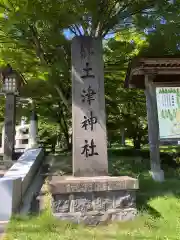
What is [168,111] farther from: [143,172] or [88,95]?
[88,95]

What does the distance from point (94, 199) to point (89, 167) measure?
80 centimetres

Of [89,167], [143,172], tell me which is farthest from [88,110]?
[143,172]

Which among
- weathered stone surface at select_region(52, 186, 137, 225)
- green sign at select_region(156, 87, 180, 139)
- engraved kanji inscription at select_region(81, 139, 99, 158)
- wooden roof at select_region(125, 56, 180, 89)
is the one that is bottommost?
weathered stone surface at select_region(52, 186, 137, 225)

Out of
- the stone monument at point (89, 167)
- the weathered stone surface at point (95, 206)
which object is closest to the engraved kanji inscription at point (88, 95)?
the stone monument at point (89, 167)

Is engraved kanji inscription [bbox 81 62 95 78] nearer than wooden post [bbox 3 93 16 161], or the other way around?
engraved kanji inscription [bbox 81 62 95 78]

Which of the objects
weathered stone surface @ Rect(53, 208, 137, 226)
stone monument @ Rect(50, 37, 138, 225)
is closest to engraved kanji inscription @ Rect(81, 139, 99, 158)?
stone monument @ Rect(50, 37, 138, 225)

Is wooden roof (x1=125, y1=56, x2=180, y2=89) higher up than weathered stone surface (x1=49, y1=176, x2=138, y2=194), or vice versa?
wooden roof (x1=125, y1=56, x2=180, y2=89)

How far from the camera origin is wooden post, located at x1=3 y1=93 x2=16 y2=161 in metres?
10.8

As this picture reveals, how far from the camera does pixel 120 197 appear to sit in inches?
205

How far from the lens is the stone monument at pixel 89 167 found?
16.5 feet

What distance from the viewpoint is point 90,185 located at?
5.08 meters

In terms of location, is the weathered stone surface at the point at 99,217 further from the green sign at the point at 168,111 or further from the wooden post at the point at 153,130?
the green sign at the point at 168,111

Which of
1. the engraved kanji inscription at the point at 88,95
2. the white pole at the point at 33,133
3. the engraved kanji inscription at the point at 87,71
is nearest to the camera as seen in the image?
the engraved kanji inscription at the point at 88,95

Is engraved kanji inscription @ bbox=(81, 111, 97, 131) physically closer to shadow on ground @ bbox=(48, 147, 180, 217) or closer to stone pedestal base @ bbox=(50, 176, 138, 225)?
stone pedestal base @ bbox=(50, 176, 138, 225)
